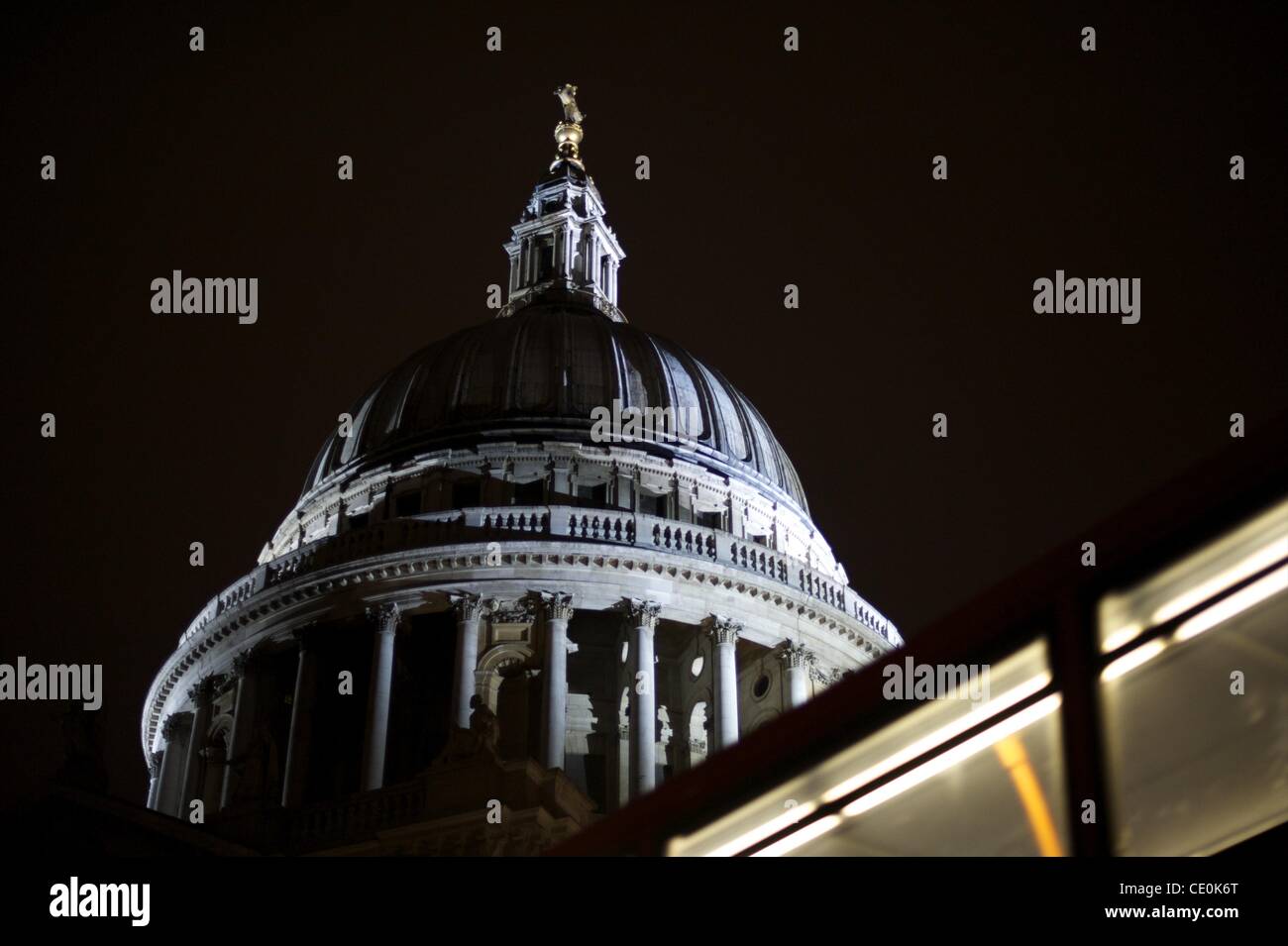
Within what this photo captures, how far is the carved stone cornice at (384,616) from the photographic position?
193ft

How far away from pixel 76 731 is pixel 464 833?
31.6 feet

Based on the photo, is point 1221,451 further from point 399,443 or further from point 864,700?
point 399,443

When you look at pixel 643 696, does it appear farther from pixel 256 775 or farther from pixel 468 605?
pixel 256 775

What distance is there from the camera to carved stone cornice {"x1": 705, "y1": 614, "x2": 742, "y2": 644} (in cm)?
5875

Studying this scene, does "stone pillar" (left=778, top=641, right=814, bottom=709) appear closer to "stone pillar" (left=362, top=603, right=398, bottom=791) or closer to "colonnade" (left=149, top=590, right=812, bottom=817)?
"colonnade" (left=149, top=590, right=812, bottom=817)

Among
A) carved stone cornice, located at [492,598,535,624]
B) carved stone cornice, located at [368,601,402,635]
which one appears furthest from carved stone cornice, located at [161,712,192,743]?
carved stone cornice, located at [492,598,535,624]

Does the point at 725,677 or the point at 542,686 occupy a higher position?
the point at 725,677

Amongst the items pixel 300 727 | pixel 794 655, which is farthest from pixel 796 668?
pixel 300 727

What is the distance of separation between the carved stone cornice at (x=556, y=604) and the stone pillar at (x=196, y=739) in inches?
527

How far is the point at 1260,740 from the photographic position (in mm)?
11430

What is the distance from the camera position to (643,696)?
2215 inches

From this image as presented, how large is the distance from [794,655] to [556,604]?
8.19 meters
